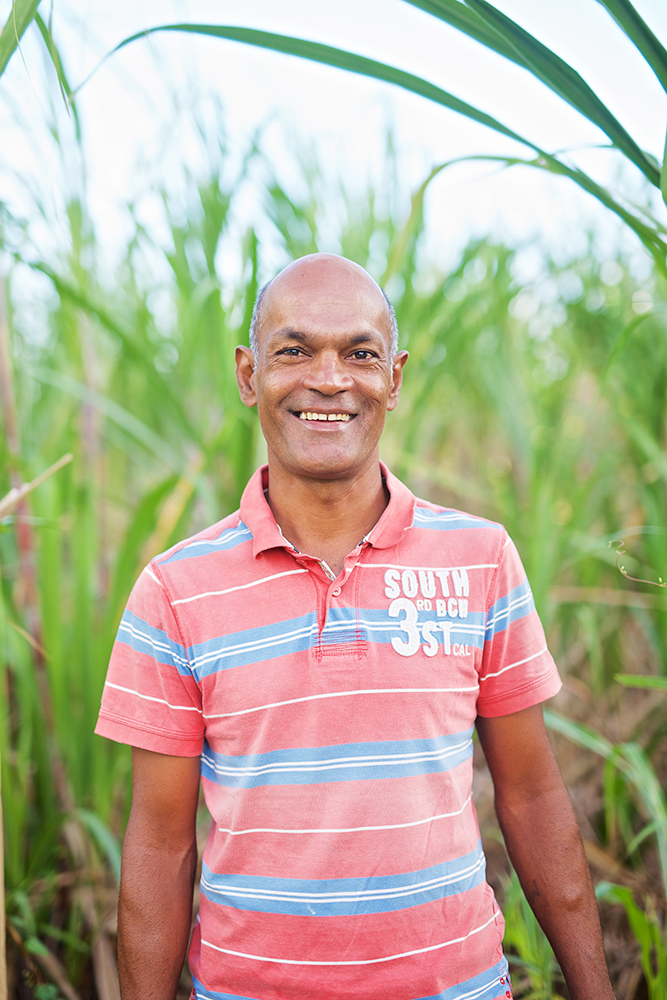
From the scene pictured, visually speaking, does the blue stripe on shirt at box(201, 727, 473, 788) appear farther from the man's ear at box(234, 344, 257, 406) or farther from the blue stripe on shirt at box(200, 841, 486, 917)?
the man's ear at box(234, 344, 257, 406)

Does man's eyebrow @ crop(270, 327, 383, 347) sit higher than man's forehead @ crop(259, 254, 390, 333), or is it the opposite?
man's forehead @ crop(259, 254, 390, 333)

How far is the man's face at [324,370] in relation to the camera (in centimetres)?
100

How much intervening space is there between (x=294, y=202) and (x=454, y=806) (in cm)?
154

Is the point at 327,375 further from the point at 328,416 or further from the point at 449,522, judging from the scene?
the point at 449,522

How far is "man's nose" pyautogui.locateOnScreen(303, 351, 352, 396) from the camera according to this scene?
0.99m

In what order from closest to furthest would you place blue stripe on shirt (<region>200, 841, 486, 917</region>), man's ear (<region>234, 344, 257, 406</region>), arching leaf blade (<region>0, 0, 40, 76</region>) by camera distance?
1. arching leaf blade (<region>0, 0, 40, 76</region>)
2. blue stripe on shirt (<region>200, 841, 486, 917</region>)
3. man's ear (<region>234, 344, 257, 406</region>)

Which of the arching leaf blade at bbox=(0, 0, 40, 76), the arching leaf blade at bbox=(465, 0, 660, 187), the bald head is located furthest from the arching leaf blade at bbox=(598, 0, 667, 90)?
the arching leaf blade at bbox=(0, 0, 40, 76)

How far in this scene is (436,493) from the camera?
2.91 meters

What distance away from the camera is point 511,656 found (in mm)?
1048

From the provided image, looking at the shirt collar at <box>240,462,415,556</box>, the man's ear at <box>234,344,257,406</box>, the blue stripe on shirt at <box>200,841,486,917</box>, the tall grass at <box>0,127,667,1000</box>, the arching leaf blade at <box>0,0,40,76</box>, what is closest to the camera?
the arching leaf blade at <box>0,0,40,76</box>

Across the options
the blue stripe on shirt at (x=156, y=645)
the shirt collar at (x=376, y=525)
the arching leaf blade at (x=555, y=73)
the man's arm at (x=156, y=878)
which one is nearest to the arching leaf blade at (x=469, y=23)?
the arching leaf blade at (x=555, y=73)

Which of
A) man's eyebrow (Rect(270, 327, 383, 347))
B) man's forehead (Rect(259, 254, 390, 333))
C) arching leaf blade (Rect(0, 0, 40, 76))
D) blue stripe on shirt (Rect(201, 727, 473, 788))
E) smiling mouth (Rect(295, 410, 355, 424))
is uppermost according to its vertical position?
arching leaf blade (Rect(0, 0, 40, 76))

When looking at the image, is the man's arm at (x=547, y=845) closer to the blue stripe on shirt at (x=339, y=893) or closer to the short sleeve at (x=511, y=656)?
the short sleeve at (x=511, y=656)

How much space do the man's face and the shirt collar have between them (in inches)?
3.1
